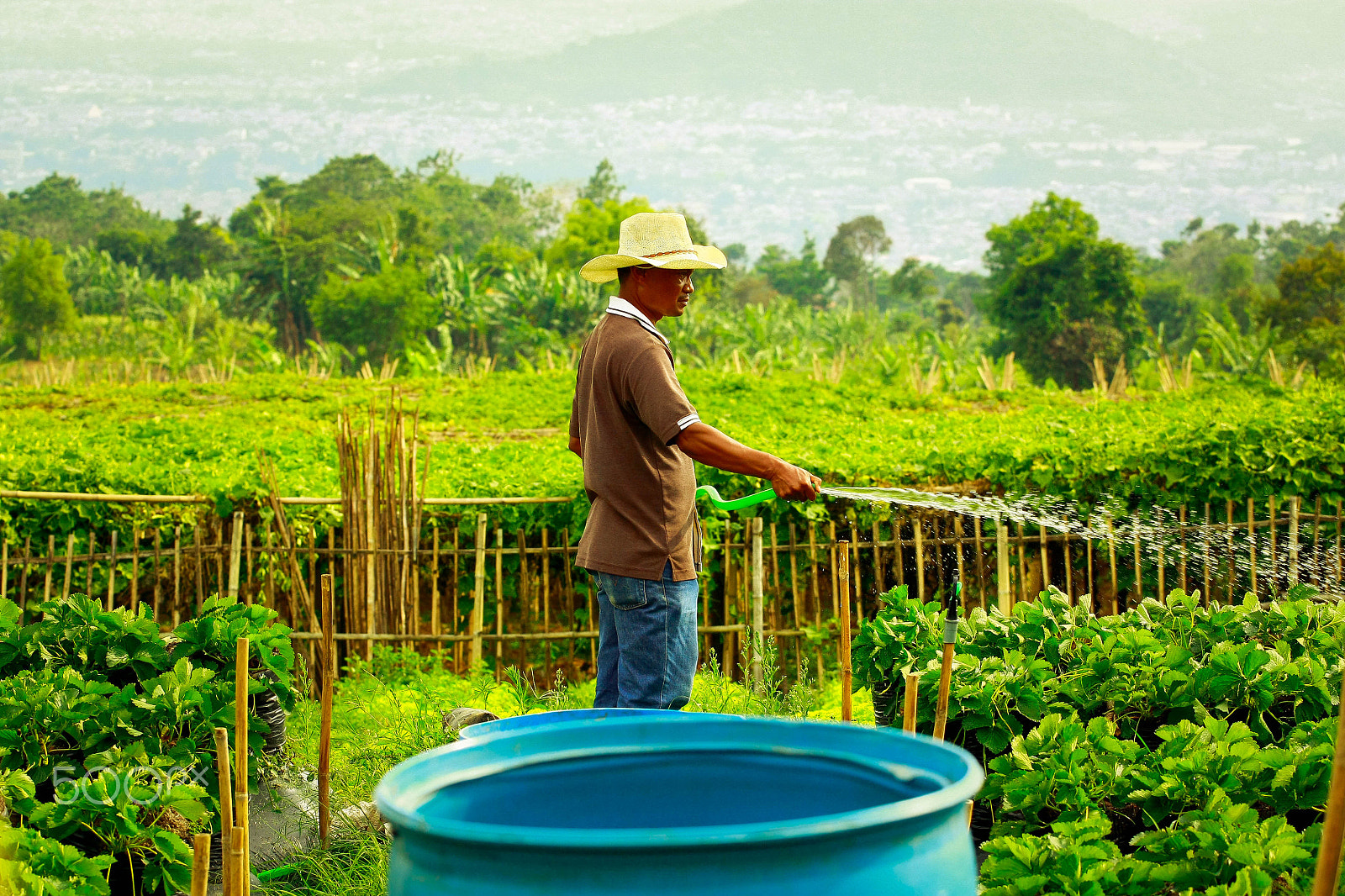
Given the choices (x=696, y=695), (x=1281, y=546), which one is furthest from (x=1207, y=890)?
(x=1281, y=546)

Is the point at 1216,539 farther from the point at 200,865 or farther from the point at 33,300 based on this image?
the point at 33,300

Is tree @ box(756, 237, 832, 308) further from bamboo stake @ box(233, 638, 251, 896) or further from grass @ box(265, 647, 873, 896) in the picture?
bamboo stake @ box(233, 638, 251, 896)

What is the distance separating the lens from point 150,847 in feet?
9.46

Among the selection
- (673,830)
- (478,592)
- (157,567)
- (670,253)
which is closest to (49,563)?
(157,567)

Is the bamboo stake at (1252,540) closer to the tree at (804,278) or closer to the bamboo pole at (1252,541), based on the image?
the bamboo pole at (1252,541)

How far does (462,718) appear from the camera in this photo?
4383 millimetres

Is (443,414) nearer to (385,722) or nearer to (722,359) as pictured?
(385,722)

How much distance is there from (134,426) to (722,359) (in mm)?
15059

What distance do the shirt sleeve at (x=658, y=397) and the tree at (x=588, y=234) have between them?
37010mm

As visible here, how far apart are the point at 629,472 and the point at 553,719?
3.83ft

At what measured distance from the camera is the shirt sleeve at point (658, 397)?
3164mm

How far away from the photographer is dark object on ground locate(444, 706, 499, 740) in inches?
166

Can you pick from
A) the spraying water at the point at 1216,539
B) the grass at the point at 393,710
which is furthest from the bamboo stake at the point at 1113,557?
the grass at the point at 393,710

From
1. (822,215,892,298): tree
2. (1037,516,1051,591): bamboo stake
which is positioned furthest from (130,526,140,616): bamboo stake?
(822,215,892,298): tree
